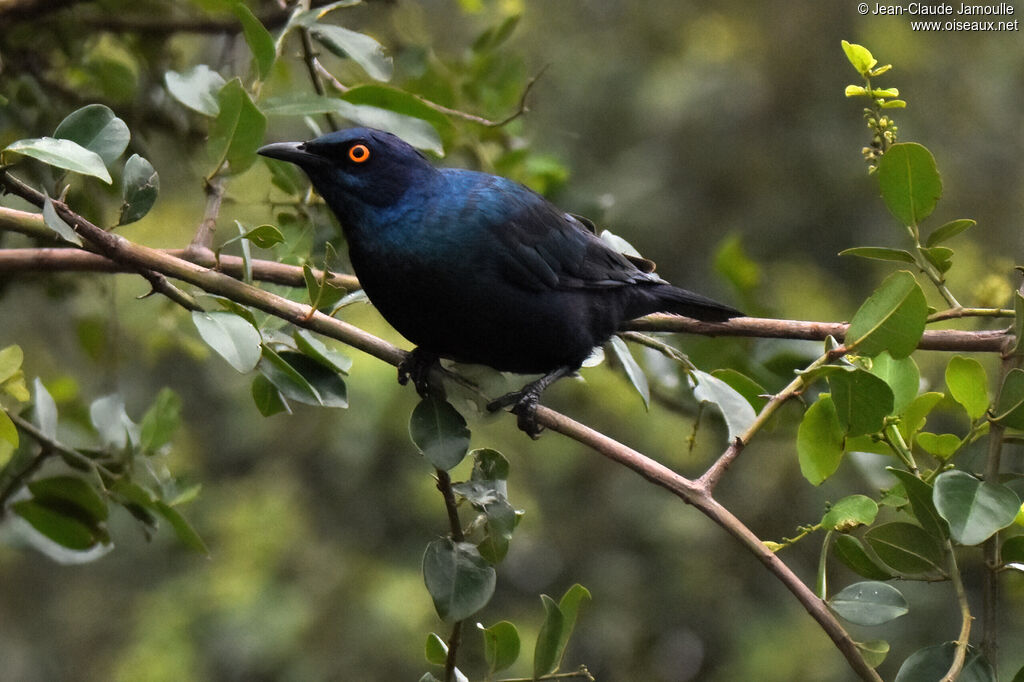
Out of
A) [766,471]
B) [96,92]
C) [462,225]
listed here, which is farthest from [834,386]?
[766,471]

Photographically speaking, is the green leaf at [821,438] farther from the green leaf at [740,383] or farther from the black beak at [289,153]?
the black beak at [289,153]

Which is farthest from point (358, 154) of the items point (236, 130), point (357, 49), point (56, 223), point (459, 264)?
point (56, 223)

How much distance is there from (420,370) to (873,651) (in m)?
1.25

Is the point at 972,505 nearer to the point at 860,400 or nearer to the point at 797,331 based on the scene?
the point at 860,400

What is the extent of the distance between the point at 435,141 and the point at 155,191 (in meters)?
0.83

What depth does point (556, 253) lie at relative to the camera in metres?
→ 3.21

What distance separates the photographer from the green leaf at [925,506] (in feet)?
6.77

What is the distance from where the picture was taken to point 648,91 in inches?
309

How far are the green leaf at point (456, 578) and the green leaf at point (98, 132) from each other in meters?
1.00

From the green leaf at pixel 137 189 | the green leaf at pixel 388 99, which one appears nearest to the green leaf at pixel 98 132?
the green leaf at pixel 137 189

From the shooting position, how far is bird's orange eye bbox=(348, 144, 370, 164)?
290 cm

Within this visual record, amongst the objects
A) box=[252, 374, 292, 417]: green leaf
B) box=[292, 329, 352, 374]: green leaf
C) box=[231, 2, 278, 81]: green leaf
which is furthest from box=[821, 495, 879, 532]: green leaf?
box=[231, 2, 278, 81]: green leaf

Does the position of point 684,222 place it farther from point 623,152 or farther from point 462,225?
point 462,225

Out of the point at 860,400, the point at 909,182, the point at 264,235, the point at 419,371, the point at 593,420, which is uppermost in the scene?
the point at 909,182
